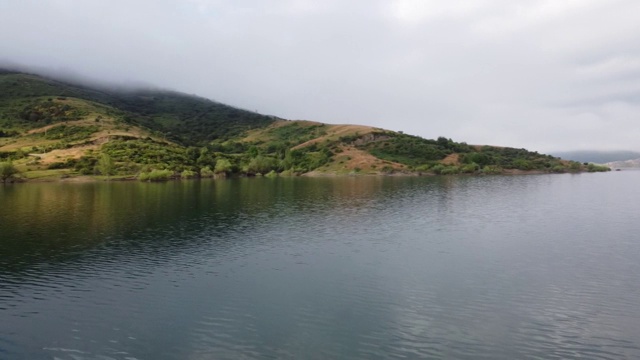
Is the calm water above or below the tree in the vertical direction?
below

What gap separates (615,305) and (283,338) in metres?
31.3

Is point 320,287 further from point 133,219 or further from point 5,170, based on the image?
point 5,170

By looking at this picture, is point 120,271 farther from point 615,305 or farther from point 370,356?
point 615,305

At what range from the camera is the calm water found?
110 ft

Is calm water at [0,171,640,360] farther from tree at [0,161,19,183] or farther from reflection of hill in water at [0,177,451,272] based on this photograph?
tree at [0,161,19,183]

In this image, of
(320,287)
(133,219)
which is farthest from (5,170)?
(320,287)

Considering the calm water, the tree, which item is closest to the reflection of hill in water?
the calm water

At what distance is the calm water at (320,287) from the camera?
33.7 m

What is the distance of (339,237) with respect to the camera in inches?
2958

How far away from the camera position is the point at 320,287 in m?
47.6

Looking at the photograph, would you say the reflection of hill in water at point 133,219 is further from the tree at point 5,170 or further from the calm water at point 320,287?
the tree at point 5,170

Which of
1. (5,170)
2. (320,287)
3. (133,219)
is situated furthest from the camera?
(5,170)

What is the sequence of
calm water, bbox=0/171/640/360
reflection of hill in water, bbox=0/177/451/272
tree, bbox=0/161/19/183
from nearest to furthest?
calm water, bbox=0/171/640/360, reflection of hill in water, bbox=0/177/451/272, tree, bbox=0/161/19/183

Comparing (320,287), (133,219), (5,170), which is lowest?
(320,287)
